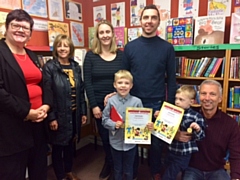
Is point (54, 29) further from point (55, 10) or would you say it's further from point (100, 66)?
point (100, 66)

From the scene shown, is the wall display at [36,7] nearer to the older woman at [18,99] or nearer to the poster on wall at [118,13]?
the poster on wall at [118,13]

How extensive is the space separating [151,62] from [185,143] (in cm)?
74

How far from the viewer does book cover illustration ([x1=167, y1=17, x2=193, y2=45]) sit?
2.34 metres

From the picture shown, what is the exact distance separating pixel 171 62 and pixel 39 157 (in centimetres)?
138

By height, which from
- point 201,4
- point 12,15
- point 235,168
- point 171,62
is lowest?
point 235,168

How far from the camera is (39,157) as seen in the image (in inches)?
66.2

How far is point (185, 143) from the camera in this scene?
5.66ft

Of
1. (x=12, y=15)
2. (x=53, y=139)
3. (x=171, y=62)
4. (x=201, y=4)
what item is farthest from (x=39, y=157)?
(x=201, y=4)

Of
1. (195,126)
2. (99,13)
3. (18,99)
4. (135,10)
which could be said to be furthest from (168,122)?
(99,13)

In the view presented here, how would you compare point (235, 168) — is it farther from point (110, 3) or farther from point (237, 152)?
point (110, 3)

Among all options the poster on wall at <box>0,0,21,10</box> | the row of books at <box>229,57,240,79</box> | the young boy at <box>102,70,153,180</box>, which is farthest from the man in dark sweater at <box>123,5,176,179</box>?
the poster on wall at <box>0,0,21,10</box>

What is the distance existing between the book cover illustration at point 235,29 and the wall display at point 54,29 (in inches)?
78.1

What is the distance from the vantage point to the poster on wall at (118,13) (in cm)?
301

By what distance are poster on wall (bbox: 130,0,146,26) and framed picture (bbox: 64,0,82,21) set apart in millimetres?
806
